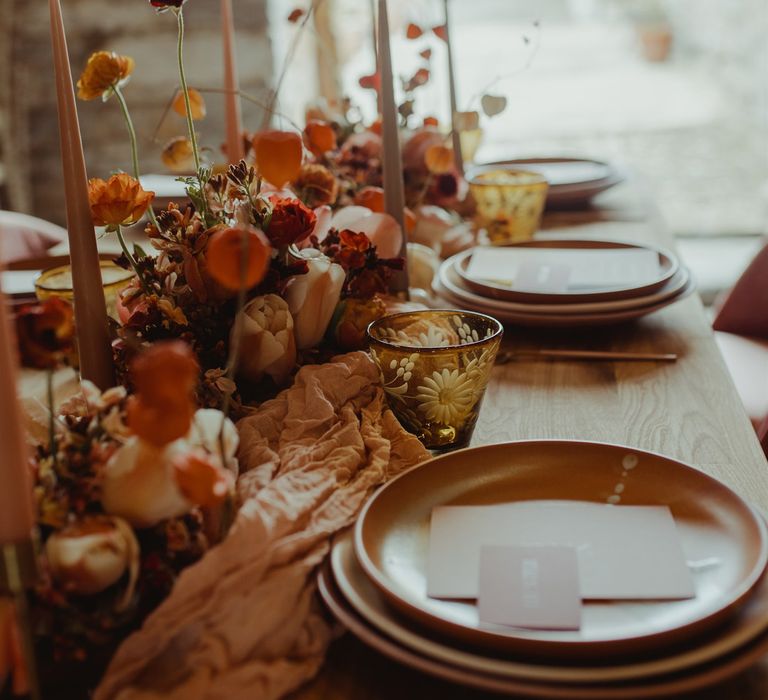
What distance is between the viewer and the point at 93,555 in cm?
52

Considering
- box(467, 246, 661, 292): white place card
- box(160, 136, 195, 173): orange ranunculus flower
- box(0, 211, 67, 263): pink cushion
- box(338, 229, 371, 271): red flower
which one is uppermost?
→ box(160, 136, 195, 173): orange ranunculus flower

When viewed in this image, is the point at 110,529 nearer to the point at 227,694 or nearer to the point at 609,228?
the point at 227,694

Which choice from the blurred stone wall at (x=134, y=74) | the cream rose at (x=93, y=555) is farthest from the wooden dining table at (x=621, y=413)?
the blurred stone wall at (x=134, y=74)

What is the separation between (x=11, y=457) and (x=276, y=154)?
0.86ft

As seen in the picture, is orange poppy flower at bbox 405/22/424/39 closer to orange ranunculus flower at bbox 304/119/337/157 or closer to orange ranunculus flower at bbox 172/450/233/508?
orange ranunculus flower at bbox 304/119/337/157

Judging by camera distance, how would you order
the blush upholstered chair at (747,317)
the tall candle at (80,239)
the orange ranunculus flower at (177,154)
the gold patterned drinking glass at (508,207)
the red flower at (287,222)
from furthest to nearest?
the blush upholstered chair at (747,317) → the gold patterned drinking glass at (508,207) → the orange ranunculus flower at (177,154) → the red flower at (287,222) → the tall candle at (80,239)

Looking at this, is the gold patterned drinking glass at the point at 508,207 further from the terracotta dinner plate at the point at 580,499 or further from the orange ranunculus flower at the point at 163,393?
the orange ranunculus flower at the point at 163,393

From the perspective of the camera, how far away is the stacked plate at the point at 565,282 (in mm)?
1145

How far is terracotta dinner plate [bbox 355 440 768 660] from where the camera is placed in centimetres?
52

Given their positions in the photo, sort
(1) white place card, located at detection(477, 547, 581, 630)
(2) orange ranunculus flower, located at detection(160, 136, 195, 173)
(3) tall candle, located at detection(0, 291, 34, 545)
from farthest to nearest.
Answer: (2) orange ranunculus flower, located at detection(160, 136, 195, 173), (1) white place card, located at detection(477, 547, 581, 630), (3) tall candle, located at detection(0, 291, 34, 545)

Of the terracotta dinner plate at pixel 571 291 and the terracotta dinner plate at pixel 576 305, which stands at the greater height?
the terracotta dinner plate at pixel 571 291

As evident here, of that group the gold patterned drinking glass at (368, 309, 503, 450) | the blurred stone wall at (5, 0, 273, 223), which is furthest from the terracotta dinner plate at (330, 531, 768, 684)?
the blurred stone wall at (5, 0, 273, 223)

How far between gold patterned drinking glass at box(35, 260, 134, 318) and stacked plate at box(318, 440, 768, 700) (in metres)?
0.49

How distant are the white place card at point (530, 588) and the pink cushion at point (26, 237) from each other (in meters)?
1.54
